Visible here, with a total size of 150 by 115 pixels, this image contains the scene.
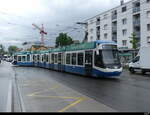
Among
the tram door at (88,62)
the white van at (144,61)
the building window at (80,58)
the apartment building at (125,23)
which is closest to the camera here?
the tram door at (88,62)

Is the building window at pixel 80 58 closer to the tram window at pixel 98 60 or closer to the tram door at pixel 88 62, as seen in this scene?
the tram door at pixel 88 62

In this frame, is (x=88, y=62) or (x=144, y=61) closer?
(x=88, y=62)

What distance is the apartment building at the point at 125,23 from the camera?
4831 cm

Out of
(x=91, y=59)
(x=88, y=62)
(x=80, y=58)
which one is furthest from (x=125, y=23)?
(x=91, y=59)

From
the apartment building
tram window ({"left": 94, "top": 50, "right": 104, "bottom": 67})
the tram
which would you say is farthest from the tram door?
the apartment building

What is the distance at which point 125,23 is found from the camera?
2176 inches

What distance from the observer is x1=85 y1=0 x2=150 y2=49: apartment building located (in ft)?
159

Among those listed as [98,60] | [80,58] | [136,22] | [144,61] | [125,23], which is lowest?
[144,61]

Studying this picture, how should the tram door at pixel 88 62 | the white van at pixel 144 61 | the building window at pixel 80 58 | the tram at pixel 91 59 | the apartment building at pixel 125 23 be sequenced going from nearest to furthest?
1. the tram at pixel 91 59
2. the tram door at pixel 88 62
3. the building window at pixel 80 58
4. the white van at pixel 144 61
5. the apartment building at pixel 125 23

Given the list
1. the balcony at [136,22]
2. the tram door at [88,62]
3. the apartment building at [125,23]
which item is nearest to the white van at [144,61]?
the tram door at [88,62]

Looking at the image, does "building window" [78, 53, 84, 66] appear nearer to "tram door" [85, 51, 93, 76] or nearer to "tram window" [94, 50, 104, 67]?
"tram door" [85, 51, 93, 76]

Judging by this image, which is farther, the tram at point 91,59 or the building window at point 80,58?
the building window at point 80,58

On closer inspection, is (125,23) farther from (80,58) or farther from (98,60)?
(98,60)

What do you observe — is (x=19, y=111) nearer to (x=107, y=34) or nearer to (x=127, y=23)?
(x=127, y=23)
